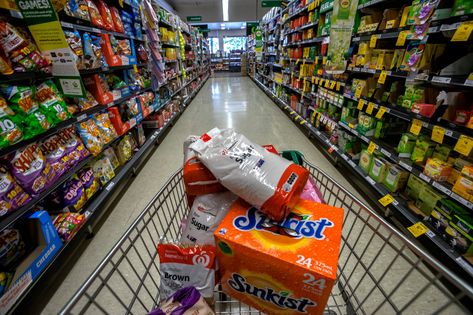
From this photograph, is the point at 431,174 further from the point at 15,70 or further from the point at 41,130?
the point at 15,70

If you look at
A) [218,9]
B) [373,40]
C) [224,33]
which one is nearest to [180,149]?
[373,40]

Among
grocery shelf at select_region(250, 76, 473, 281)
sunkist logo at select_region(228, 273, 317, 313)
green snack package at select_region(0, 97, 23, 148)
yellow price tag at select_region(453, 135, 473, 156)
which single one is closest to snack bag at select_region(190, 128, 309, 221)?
sunkist logo at select_region(228, 273, 317, 313)

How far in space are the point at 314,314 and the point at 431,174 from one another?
1.47 metres

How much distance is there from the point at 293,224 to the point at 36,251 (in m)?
1.56

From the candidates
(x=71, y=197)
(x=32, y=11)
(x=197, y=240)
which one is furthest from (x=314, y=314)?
(x=32, y=11)

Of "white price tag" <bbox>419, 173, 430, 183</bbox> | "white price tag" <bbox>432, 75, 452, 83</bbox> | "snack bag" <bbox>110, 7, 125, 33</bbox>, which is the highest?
"snack bag" <bbox>110, 7, 125, 33</bbox>

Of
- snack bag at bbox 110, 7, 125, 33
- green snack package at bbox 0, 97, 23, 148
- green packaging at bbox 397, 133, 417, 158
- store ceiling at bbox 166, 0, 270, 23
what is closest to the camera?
green snack package at bbox 0, 97, 23, 148

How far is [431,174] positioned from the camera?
156 cm

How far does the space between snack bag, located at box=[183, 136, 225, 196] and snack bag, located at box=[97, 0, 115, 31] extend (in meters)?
2.14

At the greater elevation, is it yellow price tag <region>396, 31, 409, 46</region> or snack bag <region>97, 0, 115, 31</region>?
snack bag <region>97, 0, 115, 31</region>

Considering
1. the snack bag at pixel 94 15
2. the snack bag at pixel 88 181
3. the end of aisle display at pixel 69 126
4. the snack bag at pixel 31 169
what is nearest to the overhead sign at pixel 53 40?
the end of aisle display at pixel 69 126

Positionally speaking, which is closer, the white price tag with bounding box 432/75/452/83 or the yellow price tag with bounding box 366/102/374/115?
the white price tag with bounding box 432/75/452/83

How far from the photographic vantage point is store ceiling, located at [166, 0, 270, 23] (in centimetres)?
1307

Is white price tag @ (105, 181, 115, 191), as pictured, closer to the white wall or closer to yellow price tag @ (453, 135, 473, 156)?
yellow price tag @ (453, 135, 473, 156)
